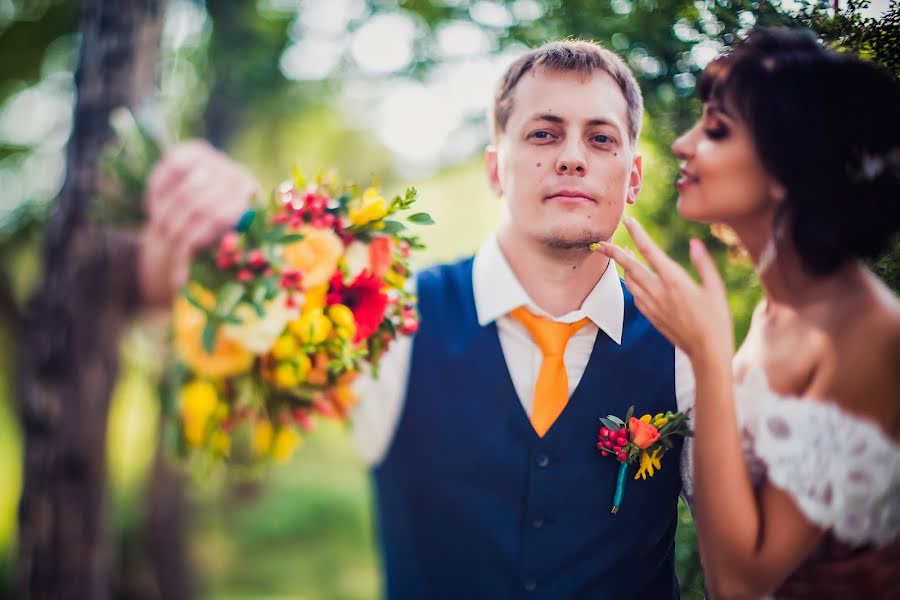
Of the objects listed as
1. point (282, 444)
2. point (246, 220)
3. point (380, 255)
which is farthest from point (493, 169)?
point (282, 444)

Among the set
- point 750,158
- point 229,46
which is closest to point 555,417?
point 750,158

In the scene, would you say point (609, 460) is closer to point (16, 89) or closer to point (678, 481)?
point (678, 481)

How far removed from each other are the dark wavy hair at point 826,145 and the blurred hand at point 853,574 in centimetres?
44

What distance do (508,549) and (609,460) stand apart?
0.87 ft

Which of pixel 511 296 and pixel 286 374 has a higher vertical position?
pixel 511 296

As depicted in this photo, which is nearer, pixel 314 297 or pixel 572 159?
pixel 572 159

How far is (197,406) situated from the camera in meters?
1.30

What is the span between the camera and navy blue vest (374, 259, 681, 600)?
44.1 inches

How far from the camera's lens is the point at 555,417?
1.15m

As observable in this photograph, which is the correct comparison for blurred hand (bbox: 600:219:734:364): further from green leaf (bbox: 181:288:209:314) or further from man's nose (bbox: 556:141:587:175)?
green leaf (bbox: 181:288:209:314)

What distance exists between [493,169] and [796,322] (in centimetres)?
60

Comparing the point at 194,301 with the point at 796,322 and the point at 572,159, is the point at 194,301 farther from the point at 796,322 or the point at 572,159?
the point at 796,322

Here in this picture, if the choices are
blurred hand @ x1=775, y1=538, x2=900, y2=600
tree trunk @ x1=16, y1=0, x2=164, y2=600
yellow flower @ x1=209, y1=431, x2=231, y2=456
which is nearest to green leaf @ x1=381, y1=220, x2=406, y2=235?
yellow flower @ x1=209, y1=431, x2=231, y2=456

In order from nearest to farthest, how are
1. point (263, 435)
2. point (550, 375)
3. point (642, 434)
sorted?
point (642, 434), point (550, 375), point (263, 435)
